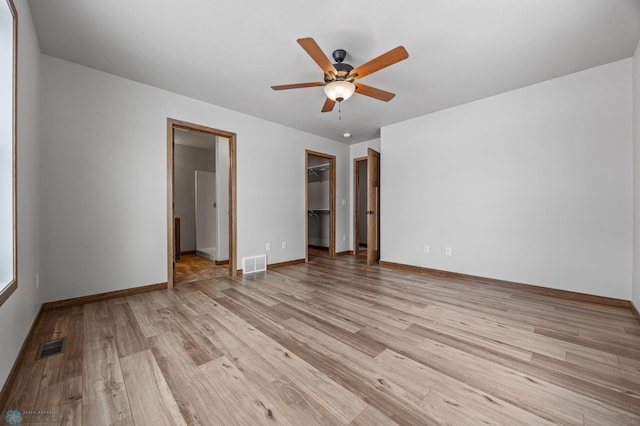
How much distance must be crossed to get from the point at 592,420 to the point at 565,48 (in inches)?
119

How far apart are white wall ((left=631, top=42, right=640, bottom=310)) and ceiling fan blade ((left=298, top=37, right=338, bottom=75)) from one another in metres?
2.92

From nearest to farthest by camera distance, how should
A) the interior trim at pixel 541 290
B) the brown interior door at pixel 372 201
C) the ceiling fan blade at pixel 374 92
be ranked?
the ceiling fan blade at pixel 374 92, the interior trim at pixel 541 290, the brown interior door at pixel 372 201

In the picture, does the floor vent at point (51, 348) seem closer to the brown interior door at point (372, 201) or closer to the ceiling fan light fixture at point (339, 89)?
the ceiling fan light fixture at point (339, 89)

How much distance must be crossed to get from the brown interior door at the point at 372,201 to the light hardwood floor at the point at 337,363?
6.44ft

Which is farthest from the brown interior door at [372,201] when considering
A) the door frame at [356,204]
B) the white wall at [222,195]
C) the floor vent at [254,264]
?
the white wall at [222,195]

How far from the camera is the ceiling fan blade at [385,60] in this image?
1.90 meters

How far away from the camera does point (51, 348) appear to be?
1788mm

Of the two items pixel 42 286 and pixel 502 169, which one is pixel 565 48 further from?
pixel 42 286

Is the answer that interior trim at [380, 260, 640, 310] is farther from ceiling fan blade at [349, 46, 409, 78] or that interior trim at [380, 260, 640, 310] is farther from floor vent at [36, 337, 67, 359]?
floor vent at [36, 337, 67, 359]

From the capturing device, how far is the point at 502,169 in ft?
10.9

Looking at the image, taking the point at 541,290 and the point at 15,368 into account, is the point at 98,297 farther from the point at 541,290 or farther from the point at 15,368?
the point at 541,290

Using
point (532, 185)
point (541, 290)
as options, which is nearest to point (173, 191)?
point (532, 185)

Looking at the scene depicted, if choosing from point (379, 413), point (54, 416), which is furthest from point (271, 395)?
point (54, 416)

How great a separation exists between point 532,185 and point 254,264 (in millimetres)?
4018
